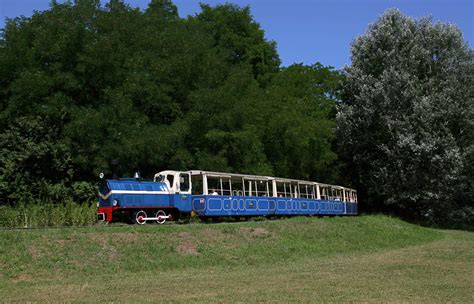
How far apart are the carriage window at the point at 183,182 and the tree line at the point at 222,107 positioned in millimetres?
3267

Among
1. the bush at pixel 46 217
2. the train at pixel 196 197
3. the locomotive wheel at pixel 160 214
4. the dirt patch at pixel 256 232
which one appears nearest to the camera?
the dirt patch at pixel 256 232

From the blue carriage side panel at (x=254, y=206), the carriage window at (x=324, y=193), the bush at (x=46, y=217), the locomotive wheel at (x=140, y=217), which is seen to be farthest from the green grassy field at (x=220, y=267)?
the carriage window at (x=324, y=193)

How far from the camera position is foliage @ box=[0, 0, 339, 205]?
95.7 ft

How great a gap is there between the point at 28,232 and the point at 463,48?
37.1 m

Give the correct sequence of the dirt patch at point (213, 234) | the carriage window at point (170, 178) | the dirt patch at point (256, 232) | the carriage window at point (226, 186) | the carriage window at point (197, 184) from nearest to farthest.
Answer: the dirt patch at point (213, 234)
the dirt patch at point (256, 232)
the carriage window at point (170, 178)
the carriage window at point (197, 184)
the carriage window at point (226, 186)

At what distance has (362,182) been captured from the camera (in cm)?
4875

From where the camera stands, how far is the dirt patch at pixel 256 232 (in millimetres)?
22969

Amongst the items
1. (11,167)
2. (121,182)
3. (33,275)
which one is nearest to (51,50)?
(11,167)

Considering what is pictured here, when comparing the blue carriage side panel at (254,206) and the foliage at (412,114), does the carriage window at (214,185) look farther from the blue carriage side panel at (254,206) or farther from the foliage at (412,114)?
the foliage at (412,114)

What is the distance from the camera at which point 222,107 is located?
33844 mm

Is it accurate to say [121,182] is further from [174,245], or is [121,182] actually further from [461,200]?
[461,200]

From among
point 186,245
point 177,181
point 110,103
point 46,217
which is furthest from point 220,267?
point 110,103

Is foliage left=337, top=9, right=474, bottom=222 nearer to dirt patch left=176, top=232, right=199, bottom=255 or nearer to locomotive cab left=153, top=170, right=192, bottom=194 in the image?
locomotive cab left=153, top=170, right=192, bottom=194

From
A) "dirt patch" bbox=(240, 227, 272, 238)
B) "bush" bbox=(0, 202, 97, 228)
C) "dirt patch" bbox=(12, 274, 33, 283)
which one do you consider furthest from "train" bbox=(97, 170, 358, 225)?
"dirt patch" bbox=(12, 274, 33, 283)
